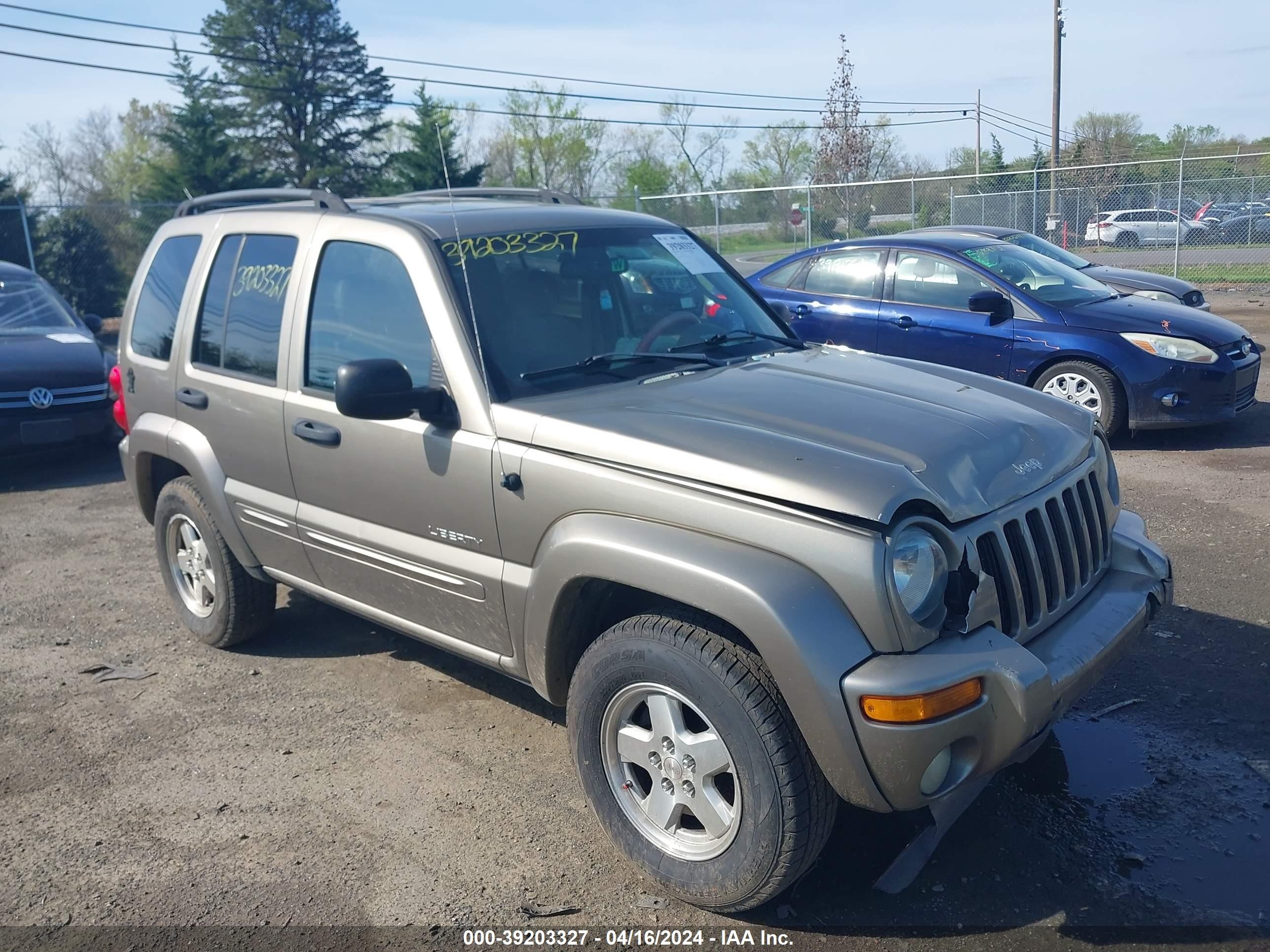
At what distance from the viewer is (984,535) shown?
299cm

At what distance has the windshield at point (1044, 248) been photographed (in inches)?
410

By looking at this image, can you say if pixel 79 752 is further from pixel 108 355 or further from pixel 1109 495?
pixel 108 355

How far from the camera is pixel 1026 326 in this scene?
8531mm

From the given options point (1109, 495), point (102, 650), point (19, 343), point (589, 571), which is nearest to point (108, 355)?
point (19, 343)

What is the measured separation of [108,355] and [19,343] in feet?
2.32

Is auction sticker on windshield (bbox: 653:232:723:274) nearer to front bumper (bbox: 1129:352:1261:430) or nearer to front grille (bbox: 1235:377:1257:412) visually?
front bumper (bbox: 1129:352:1261:430)

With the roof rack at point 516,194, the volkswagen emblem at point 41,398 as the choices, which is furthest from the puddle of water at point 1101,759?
the volkswagen emblem at point 41,398

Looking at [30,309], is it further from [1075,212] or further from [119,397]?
[1075,212]

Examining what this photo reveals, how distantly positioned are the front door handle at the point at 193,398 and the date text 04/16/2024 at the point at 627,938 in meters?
2.70

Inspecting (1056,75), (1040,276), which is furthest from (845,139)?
(1040,276)

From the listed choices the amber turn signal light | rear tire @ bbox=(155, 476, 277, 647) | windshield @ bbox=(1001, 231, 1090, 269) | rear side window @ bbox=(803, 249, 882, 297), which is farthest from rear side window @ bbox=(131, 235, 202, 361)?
windshield @ bbox=(1001, 231, 1090, 269)

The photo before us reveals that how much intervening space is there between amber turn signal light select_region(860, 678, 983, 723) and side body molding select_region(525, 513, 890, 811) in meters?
0.07

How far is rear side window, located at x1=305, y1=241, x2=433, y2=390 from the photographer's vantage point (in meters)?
3.86

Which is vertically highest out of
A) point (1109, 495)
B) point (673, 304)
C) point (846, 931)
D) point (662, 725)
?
point (673, 304)
